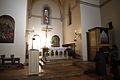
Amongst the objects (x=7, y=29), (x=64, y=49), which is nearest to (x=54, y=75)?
(x=7, y=29)

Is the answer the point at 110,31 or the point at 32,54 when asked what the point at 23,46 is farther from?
the point at 110,31

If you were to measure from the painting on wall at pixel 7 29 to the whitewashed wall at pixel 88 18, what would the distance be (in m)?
5.79

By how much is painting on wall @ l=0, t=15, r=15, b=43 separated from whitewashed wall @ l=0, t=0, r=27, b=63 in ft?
0.70

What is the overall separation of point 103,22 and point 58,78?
A: 22.8 feet

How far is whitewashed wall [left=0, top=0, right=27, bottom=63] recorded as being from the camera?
6.49 meters

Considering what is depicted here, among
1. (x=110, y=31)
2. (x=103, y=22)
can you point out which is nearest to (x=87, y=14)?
(x=103, y=22)

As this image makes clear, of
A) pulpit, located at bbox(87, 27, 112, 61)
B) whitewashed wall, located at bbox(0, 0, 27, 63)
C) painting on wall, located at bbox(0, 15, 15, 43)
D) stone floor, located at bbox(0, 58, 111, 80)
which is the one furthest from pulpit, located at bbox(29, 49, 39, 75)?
pulpit, located at bbox(87, 27, 112, 61)

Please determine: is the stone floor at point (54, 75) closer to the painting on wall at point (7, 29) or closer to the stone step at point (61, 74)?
the stone step at point (61, 74)

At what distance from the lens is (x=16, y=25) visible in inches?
264

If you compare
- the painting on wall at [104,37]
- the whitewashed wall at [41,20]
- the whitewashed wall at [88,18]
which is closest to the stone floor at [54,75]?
the painting on wall at [104,37]

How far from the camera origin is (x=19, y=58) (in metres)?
6.14

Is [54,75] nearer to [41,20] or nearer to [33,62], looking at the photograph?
[33,62]

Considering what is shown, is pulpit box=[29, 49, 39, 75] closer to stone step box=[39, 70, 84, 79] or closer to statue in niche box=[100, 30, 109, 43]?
stone step box=[39, 70, 84, 79]

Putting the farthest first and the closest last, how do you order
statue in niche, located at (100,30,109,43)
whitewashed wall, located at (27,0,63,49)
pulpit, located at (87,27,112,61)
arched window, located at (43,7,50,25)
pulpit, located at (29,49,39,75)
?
arched window, located at (43,7,50,25) < whitewashed wall, located at (27,0,63,49) < statue in niche, located at (100,30,109,43) < pulpit, located at (87,27,112,61) < pulpit, located at (29,49,39,75)
